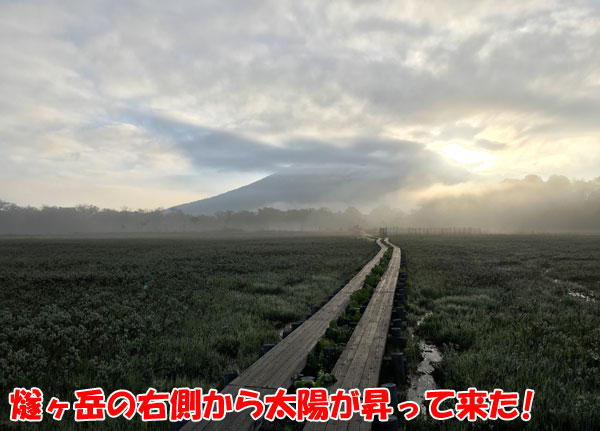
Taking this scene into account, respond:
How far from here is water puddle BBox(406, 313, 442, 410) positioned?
7.00m

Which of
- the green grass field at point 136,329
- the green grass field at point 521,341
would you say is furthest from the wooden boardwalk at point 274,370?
the green grass field at point 521,341

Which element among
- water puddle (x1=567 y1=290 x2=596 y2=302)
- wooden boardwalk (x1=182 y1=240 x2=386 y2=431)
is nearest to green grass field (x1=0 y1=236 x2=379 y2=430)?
wooden boardwalk (x1=182 y1=240 x2=386 y2=431)

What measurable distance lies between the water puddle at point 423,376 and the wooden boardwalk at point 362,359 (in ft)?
3.06

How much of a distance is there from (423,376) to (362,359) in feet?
6.59

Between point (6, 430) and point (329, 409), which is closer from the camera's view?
point (329, 409)

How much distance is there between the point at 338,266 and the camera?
28656 millimetres

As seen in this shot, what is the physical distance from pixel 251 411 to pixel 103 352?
6.05 metres

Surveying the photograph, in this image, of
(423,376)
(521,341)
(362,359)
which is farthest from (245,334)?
(521,341)

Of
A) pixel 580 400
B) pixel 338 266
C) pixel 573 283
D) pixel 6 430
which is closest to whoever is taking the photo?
pixel 6 430

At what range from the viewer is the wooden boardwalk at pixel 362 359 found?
180 inches

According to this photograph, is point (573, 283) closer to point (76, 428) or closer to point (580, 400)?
point (580, 400)

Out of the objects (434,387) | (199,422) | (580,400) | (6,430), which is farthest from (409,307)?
(6,430)

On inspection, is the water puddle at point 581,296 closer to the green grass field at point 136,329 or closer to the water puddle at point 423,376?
the water puddle at point 423,376

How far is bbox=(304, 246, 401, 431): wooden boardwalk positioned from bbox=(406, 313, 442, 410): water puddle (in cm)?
93
